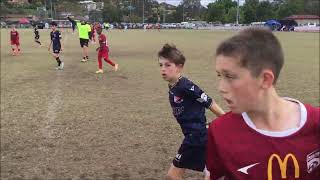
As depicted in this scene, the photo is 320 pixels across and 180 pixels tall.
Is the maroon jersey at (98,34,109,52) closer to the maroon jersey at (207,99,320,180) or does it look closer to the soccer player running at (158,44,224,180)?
the soccer player running at (158,44,224,180)

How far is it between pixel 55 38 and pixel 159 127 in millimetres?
12254

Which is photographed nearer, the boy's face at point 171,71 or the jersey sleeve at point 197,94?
the jersey sleeve at point 197,94

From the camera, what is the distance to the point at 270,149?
2.03 m

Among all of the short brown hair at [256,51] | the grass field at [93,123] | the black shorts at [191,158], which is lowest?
the grass field at [93,123]

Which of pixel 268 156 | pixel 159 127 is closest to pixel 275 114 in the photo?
pixel 268 156

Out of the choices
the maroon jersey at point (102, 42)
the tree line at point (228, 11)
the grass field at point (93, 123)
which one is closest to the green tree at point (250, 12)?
the tree line at point (228, 11)

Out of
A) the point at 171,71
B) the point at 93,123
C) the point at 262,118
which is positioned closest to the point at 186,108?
the point at 171,71

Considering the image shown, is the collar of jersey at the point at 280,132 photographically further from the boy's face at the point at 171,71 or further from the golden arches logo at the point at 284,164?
the boy's face at the point at 171,71

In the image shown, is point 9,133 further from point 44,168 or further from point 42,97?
point 42,97

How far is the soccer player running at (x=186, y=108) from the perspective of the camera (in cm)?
450

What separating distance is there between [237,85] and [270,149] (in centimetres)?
31

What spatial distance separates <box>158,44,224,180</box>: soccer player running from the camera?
14.8 ft

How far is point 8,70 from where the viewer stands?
18609 mm

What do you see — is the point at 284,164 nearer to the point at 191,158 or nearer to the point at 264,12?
the point at 191,158
